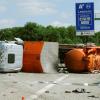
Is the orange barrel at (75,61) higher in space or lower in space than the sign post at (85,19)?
lower

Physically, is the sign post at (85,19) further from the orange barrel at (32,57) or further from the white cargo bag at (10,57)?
the white cargo bag at (10,57)

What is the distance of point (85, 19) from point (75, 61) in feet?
19.1

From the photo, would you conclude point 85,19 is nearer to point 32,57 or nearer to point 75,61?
point 75,61

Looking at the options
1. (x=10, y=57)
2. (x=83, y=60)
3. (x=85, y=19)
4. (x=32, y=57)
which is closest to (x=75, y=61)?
(x=83, y=60)

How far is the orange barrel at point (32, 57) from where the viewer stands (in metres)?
28.5

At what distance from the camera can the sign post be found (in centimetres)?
3418

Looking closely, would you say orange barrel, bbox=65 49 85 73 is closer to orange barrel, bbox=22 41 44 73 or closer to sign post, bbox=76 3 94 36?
orange barrel, bbox=22 41 44 73

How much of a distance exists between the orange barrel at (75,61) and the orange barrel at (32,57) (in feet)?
7.03

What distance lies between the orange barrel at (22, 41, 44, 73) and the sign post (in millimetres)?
5896

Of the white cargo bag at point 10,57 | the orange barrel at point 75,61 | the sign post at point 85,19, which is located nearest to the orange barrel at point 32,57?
the white cargo bag at point 10,57

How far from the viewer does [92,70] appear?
2945cm

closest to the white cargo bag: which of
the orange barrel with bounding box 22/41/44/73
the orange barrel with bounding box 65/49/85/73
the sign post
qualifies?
the orange barrel with bounding box 22/41/44/73

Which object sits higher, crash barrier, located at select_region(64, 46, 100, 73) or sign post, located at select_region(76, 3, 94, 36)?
sign post, located at select_region(76, 3, 94, 36)

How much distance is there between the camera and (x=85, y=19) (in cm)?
3447
